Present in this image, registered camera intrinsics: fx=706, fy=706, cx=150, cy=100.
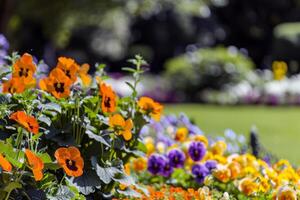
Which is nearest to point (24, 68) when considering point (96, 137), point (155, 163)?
point (96, 137)

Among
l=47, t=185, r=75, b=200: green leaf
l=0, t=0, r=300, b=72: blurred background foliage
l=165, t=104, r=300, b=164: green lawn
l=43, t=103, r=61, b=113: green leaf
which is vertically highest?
l=0, t=0, r=300, b=72: blurred background foliage

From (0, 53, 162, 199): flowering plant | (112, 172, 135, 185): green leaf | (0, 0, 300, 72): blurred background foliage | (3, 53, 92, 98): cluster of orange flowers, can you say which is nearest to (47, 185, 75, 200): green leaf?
(0, 53, 162, 199): flowering plant

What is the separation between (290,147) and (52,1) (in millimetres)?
5783

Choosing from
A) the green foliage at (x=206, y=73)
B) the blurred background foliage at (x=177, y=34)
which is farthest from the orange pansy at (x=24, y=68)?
the blurred background foliage at (x=177, y=34)

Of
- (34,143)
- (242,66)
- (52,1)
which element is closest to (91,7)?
(52,1)

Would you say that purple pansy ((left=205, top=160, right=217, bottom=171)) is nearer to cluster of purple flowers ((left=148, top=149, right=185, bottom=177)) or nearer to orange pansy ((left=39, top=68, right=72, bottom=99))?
cluster of purple flowers ((left=148, top=149, right=185, bottom=177))

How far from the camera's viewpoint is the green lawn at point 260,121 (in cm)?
901

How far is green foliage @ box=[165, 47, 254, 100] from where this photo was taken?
50.6 ft

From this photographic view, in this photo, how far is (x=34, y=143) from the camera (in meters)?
3.23

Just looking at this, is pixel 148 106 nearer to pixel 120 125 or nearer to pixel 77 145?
pixel 120 125

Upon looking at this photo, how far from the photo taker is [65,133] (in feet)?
10.8

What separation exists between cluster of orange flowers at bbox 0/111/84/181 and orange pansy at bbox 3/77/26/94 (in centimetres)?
30

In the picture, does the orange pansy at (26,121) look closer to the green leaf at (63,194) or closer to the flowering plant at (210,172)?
the green leaf at (63,194)

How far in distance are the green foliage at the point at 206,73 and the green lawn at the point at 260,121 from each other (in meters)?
1.00
